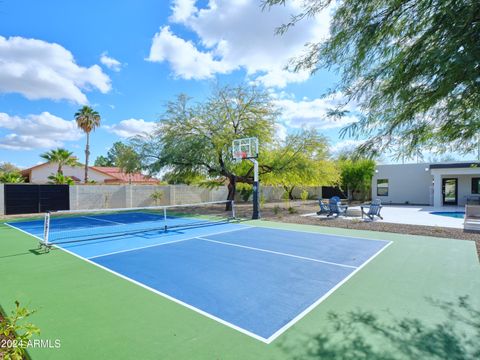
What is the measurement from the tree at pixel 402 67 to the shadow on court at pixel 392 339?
7.78 ft

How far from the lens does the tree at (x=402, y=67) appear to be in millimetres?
2553

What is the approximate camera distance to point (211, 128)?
1909cm

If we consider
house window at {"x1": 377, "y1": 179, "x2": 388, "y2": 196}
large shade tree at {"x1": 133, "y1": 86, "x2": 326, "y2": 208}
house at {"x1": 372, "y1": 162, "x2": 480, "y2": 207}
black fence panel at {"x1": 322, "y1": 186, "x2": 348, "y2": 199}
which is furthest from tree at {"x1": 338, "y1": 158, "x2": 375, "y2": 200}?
large shade tree at {"x1": 133, "y1": 86, "x2": 326, "y2": 208}

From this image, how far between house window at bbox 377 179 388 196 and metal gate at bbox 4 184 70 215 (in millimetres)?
26686

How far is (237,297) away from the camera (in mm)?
4828

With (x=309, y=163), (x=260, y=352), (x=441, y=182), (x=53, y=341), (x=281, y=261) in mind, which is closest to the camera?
(x=260, y=352)

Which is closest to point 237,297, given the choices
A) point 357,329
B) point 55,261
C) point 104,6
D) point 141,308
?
point 141,308

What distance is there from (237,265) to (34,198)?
726 inches

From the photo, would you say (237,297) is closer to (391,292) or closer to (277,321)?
(277,321)

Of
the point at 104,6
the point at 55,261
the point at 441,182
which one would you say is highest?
the point at 104,6

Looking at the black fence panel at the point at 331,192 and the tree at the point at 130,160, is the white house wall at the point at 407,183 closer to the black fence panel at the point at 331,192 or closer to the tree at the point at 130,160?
the black fence panel at the point at 331,192

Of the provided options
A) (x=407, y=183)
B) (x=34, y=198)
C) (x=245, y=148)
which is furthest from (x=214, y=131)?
(x=407, y=183)

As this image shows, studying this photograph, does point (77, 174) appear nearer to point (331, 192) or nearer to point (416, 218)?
point (331, 192)

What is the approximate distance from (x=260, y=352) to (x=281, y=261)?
12.7 ft
